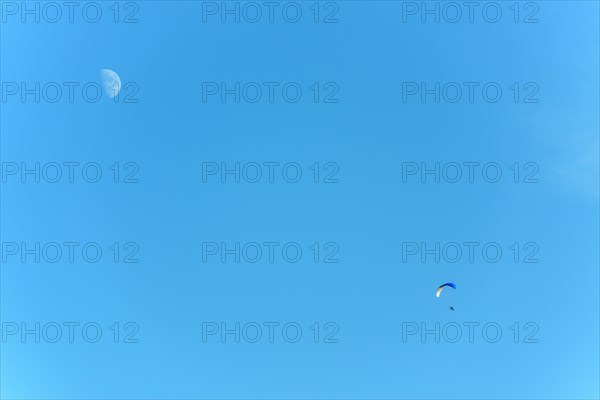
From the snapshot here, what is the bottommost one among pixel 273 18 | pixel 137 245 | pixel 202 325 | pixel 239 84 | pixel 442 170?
pixel 202 325

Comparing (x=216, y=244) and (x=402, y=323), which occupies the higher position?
(x=216, y=244)

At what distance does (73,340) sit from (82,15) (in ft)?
52.1

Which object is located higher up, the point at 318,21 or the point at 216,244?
the point at 318,21

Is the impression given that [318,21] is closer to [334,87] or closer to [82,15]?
[334,87]

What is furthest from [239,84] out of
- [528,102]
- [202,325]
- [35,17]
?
[528,102]

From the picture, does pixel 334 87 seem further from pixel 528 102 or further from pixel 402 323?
pixel 402 323

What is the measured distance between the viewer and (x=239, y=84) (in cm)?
2516

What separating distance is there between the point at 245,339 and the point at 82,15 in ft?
58.6

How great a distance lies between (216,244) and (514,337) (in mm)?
15268

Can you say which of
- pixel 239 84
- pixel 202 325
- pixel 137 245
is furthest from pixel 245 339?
Result: pixel 239 84

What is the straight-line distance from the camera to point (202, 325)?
80.5 feet

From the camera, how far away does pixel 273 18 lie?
82.6 ft

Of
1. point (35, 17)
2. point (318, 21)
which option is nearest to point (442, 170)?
point (318, 21)

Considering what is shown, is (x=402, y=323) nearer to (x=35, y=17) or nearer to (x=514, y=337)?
(x=514, y=337)
